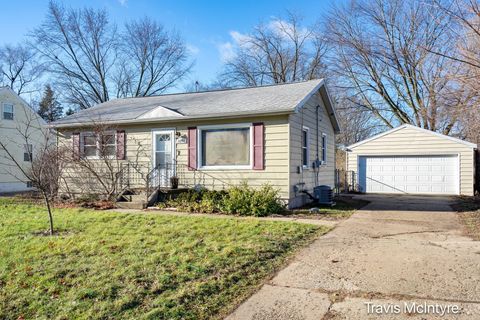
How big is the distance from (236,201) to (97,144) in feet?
21.2

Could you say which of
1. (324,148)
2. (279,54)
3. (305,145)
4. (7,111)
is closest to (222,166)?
(305,145)

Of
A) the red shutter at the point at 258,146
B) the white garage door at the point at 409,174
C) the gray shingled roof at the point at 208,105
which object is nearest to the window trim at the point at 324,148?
the gray shingled roof at the point at 208,105

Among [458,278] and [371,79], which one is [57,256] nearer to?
[458,278]

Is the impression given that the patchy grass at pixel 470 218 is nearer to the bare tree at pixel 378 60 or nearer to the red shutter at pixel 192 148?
the red shutter at pixel 192 148

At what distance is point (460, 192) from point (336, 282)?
15.3 metres

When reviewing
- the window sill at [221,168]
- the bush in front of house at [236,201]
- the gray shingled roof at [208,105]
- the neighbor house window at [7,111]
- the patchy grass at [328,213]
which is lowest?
the patchy grass at [328,213]

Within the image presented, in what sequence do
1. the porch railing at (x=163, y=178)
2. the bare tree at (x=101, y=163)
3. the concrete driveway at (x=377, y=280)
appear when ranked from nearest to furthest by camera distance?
the concrete driveway at (x=377, y=280) → the porch railing at (x=163, y=178) → the bare tree at (x=101, y=163)

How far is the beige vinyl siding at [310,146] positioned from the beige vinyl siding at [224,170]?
0.28m

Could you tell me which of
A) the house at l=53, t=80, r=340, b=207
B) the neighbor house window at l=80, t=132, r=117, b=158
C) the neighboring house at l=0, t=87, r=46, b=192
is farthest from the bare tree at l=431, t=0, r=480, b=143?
the neighboring house at l=0, t=87, r=46, b=192

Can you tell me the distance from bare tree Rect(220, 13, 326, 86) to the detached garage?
14117mm

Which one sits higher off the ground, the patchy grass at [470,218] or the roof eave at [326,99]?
the roof eave at [326,99]

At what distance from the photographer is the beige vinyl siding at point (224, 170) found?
10617 mm

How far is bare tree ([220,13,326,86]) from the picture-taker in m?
31.7

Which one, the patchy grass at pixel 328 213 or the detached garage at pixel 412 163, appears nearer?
the patchy grass at pixel 328 213
